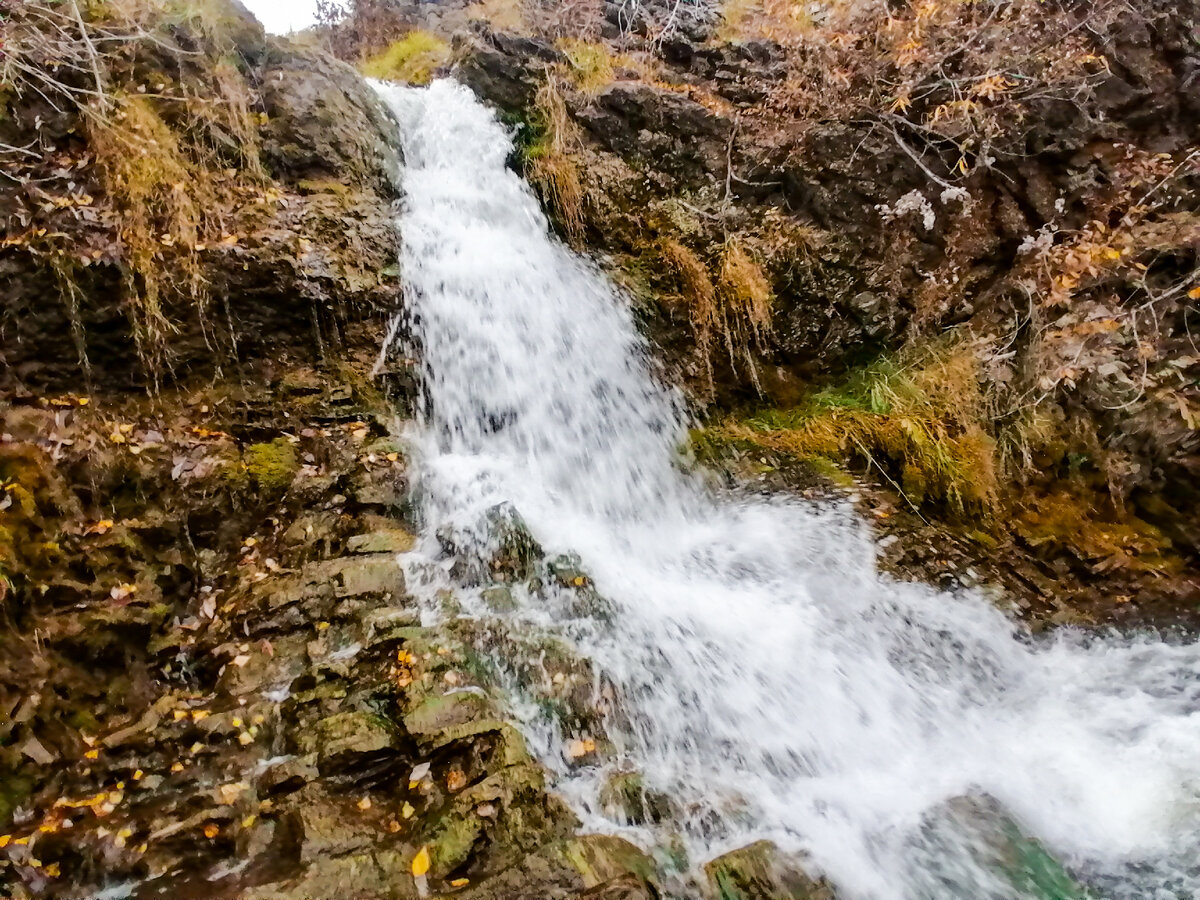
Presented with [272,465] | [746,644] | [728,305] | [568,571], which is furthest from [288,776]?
[728,305]

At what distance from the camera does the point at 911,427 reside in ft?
19.2

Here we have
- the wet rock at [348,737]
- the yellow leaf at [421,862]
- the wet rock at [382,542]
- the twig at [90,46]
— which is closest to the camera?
the yellow leaf at [421,862]

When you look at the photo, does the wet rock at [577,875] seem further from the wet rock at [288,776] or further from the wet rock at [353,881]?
the wet rock at [288,776]

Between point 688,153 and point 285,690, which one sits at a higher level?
point 688,153

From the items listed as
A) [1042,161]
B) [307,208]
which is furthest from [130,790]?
[1042,161]

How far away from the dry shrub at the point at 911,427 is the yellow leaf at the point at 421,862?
4.20 m

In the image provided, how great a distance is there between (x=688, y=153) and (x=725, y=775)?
5.90 metres

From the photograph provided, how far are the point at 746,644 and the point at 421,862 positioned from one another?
2164mm

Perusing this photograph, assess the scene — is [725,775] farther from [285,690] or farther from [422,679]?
[285,690]

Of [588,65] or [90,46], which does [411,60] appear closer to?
[588,65]

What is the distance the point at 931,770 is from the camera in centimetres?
370

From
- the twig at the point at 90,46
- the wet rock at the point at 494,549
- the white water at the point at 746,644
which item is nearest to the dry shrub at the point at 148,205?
the twig at the point at 90,46

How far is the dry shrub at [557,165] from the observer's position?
6.95m

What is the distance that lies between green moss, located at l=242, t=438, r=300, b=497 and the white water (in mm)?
901
